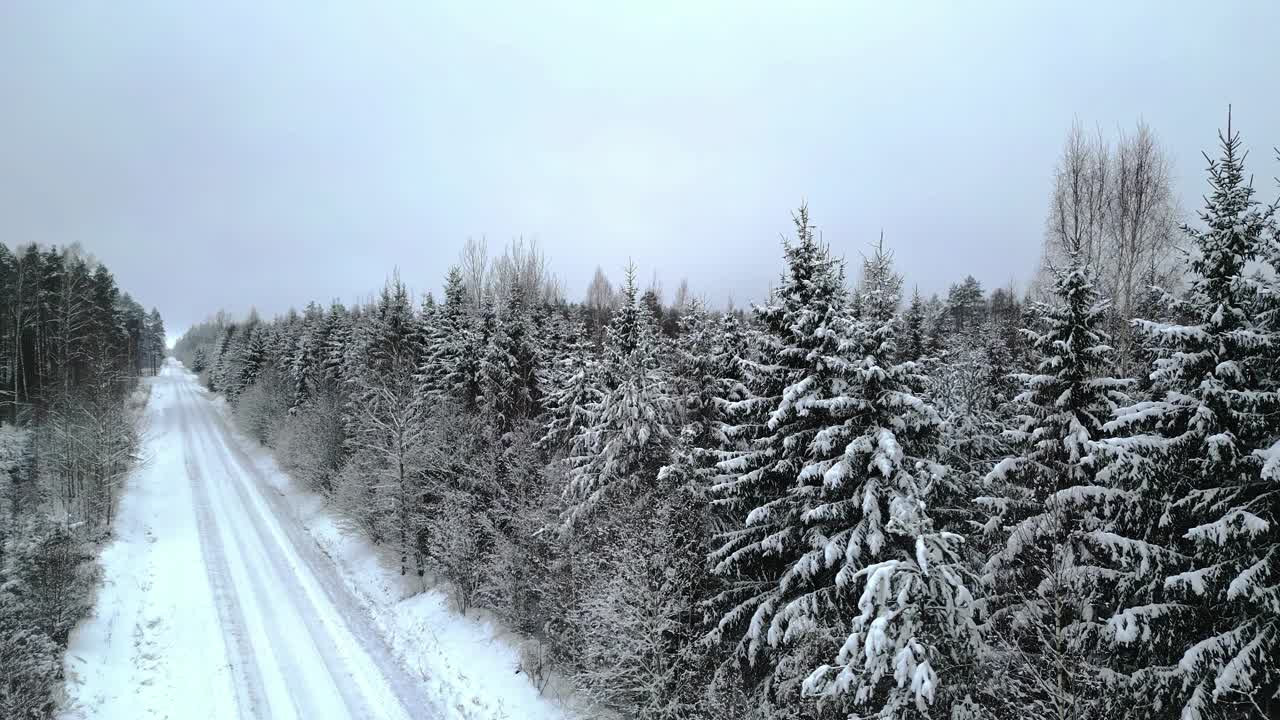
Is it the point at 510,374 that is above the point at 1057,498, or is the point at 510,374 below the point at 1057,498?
above

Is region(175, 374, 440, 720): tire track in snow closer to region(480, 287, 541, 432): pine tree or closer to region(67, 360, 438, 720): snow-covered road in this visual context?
region(67, 360, 438, 720): snow-covered road

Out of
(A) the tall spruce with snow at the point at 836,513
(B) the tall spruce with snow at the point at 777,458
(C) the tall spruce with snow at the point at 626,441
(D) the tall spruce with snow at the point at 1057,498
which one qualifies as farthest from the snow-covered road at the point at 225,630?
(D) the tall spruce with snow at the point at 1057,498

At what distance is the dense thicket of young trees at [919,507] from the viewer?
8.88 m

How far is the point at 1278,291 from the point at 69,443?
4732 centimetres

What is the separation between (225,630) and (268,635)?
179cm

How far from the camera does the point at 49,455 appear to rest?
104 ft

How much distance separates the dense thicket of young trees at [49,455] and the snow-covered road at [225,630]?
136 centimetres

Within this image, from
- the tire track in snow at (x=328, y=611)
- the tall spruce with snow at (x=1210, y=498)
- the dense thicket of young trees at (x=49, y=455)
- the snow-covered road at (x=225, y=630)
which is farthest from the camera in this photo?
the tire track in snow at (x=328, y=611)

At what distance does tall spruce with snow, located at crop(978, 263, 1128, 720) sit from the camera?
10359 mm

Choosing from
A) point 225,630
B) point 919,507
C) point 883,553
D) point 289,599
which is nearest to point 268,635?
point 225,630

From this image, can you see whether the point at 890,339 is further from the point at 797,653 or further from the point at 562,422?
the point at 562,422

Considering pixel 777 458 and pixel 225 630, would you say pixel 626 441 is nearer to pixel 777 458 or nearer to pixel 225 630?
pixel 777 458

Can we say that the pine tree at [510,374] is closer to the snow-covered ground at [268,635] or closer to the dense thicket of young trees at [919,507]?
the dense thicket of young trees at [919,507]

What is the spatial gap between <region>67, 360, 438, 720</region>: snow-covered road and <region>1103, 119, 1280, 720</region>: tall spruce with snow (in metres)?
17.4
